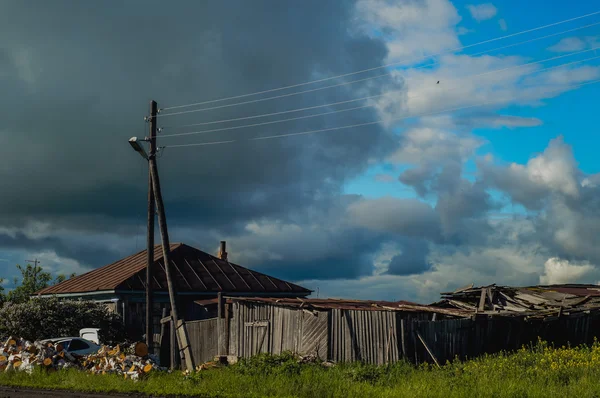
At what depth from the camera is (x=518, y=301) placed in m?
29.6

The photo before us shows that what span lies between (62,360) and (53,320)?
9.19m

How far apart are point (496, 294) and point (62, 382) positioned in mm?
18923

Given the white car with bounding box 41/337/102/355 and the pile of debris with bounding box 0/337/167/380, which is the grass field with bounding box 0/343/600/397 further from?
the white car with bounding box 41/337/102/355

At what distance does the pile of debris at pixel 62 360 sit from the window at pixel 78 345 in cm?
106

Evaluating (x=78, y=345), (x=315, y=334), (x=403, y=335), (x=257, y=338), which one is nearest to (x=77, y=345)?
(x=78, y=345)

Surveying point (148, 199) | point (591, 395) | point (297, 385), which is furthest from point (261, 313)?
point (591, 395)

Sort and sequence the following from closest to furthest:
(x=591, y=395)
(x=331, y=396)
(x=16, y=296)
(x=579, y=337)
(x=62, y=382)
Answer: (x=591, y=395), (x=331, y=396), (x=62, y=382), (x=579, y=337), (x=16, y=296)

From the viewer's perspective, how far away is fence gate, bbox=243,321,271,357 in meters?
25.9

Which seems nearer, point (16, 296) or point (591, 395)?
point (591, 395)

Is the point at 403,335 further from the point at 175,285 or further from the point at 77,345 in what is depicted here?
the point at 175,285

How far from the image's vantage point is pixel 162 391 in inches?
735

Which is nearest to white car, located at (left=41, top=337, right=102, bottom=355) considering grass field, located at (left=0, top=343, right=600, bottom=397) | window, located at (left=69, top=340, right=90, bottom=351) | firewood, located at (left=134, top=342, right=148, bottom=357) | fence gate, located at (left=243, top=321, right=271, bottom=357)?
window, located at (left=69, top=340, right=90, bottom=351)

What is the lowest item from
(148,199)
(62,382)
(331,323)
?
(62,382)

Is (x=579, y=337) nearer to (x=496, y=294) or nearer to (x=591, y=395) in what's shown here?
(x=496, y=294)
